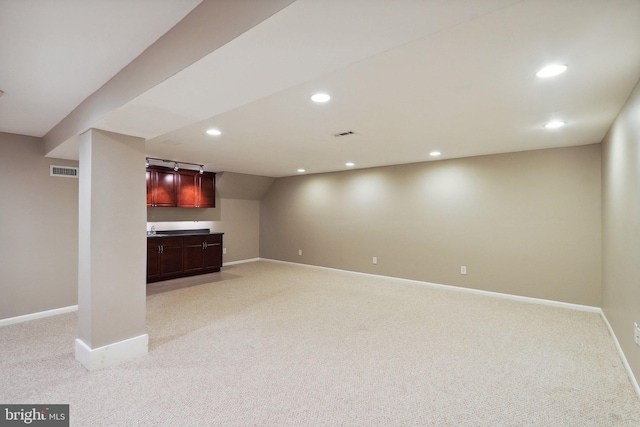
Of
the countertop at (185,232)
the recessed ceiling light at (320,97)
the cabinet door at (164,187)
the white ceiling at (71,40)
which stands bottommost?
the countertop at (185,232)

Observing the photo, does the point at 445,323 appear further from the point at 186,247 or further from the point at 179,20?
the point at 186,247

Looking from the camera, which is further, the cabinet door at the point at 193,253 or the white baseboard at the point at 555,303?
the cabinet door at the point at 193,253

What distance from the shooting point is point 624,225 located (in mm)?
2680

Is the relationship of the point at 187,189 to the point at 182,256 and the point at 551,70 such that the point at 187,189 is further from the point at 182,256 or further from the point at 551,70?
the point at 551,70

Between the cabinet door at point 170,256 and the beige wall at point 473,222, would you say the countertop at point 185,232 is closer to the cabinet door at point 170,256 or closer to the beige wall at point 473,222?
the cabinet door at point 170,256

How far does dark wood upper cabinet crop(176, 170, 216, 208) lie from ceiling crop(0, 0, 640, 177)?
272cm

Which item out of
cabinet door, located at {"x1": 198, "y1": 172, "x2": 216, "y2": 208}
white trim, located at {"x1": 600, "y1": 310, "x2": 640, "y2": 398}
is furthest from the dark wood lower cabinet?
white trim, located at {"x1": 600, "y1": 310, "x2": 640, "y2": 398}

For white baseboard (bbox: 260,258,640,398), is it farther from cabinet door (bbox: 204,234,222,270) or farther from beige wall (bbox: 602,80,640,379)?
cabinet door (bbox: 204,234,222,270)

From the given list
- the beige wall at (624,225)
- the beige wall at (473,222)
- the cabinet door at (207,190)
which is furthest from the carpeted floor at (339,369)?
the cabinet door at (207,190)

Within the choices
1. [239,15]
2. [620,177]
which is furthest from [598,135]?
[239,15]

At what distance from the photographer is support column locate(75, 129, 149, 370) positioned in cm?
257

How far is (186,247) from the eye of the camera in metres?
6.15

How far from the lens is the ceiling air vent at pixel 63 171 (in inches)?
157

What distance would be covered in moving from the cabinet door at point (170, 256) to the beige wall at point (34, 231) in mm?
1650
